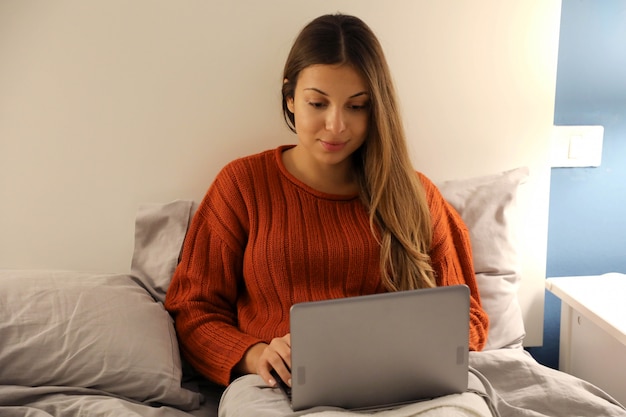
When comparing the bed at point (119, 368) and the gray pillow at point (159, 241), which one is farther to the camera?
the gray pillow at point (159, 241)

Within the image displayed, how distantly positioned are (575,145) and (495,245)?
40cm

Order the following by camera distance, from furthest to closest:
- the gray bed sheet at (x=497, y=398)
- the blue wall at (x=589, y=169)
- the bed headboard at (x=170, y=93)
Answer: the blue wall at (x=589, y=169) → the bed headboard at (x=170, y=93) → the gray bed sheet at (x=497, y=398)

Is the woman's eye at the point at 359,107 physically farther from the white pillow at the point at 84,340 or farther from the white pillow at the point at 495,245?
the white pillow at the point at 84,340

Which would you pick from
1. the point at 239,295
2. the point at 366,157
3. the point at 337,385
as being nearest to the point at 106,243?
the point at 239,295

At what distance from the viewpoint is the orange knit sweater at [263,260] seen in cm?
130

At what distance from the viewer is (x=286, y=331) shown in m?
1.27

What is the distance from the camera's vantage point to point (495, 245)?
152 centimetres

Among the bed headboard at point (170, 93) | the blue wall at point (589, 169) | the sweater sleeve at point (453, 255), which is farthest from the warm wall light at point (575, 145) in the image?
the sweater sleeve at point (453, 255)

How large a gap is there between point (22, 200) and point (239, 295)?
545 millimetres

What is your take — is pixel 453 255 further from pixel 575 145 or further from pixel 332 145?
pixel 575 145

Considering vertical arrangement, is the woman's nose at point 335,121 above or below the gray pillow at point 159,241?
above

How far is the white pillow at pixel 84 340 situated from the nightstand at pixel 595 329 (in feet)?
2.84

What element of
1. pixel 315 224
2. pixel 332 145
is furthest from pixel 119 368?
pixel 332 145

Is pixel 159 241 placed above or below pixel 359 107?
below
